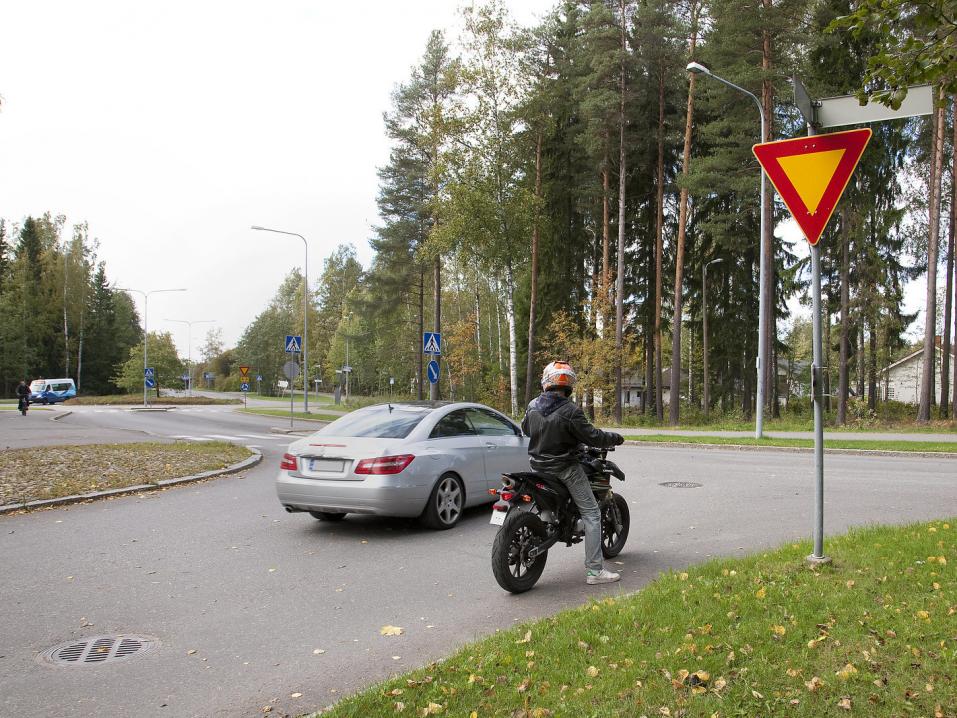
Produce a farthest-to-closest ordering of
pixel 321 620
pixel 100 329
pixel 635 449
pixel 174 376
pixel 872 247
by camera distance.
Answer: pixel 100 329 < pixel 174 376 < pixel 872 247 < pixel 635 449 < pixel 321 620

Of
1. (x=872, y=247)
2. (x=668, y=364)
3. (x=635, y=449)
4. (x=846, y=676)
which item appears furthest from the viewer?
(x=668, y=364)

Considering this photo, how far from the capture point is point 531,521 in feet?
18.1

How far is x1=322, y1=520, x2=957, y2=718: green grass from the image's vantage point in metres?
3.16

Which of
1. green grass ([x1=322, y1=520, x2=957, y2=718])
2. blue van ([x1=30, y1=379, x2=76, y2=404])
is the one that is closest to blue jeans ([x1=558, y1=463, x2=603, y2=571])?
green grass ([x1=322, y1=520, x2=957, y2=718])

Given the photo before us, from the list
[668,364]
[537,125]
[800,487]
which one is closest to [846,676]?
[800,487]

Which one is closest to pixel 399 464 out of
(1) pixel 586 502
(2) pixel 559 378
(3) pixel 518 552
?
(3) pixel 518 552

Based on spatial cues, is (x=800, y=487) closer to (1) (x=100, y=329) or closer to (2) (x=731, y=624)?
(2) (x=731, y=624)

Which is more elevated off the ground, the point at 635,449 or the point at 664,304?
the point at 664,304

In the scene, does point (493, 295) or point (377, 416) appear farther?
point (493, 295)

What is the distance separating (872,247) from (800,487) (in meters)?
22.3

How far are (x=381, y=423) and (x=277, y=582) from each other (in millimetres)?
2696

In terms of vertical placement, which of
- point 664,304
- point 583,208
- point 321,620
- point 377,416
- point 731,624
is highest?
point 583,208

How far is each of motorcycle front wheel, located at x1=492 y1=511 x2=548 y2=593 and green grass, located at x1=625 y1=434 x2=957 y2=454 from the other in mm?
13234

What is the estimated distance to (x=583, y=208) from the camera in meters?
36.5
